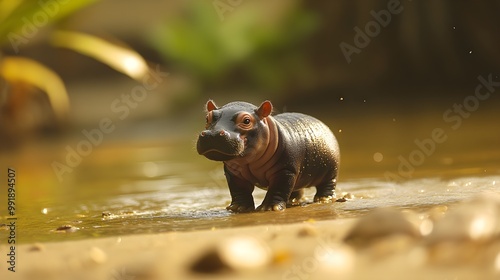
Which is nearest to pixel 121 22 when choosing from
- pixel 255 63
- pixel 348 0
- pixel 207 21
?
pixel 207 21

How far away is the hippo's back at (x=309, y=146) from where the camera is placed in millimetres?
4223

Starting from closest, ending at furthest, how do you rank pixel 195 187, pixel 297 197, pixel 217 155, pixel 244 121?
pixel 217 155
pixel 244 121
pixel 297 197
pixel 195 187

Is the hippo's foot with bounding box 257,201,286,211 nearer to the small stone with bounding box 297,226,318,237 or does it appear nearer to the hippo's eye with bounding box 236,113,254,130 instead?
the hippo's eye with bounding box 236,113,254,130

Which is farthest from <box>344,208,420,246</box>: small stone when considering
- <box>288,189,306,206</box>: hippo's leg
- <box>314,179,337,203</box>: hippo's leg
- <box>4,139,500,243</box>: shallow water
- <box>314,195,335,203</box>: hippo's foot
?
<box>288,189,306,206</box>: hippo's leg

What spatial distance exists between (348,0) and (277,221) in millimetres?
9459

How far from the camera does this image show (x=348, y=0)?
498 inches

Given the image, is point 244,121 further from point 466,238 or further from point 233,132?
point 466,238

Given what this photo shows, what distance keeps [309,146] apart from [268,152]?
29cm

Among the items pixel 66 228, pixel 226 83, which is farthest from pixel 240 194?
pixel 226 83

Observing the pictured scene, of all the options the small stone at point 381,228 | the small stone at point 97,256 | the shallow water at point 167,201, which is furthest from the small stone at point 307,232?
the small stone at point 97,256

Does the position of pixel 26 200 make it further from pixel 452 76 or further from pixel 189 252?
pixel 452 76

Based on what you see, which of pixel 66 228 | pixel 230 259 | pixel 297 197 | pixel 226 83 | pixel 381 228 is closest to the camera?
pixel 230 259

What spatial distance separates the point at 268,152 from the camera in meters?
4.11

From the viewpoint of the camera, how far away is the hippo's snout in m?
3.82
